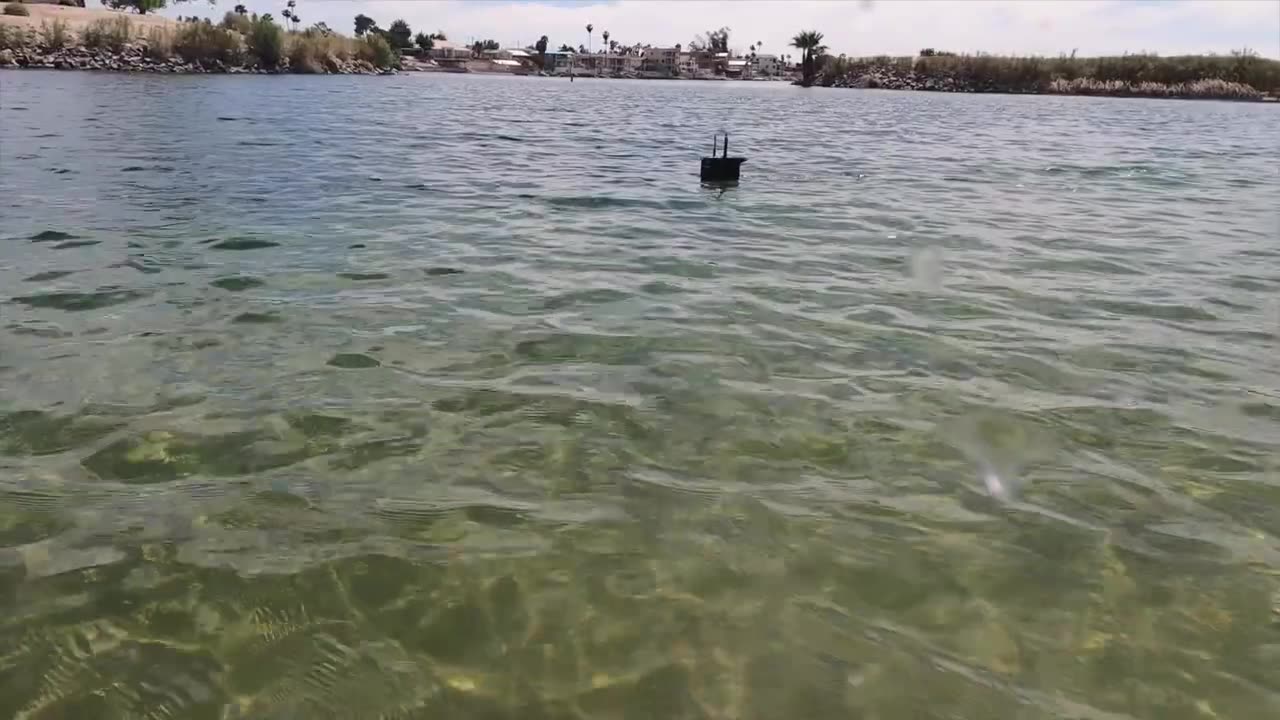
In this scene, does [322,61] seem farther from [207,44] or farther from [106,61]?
[106,61]

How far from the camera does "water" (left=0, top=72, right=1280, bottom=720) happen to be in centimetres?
343

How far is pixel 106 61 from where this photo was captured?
206 ft

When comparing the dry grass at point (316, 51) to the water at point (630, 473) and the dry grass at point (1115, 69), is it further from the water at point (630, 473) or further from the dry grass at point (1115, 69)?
the water at point (630, 473)

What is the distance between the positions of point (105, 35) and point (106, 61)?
2.96 meters

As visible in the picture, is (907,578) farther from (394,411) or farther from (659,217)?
(659,217)

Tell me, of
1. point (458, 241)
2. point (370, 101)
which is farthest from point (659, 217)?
point (370, 101)

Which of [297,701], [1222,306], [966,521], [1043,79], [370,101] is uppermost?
[1043,79]

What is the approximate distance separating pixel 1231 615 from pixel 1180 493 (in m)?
1.16

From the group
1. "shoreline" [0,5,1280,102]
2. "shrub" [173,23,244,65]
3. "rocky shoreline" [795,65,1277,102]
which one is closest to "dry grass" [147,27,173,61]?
"shoreline" [0,5,1280,102]

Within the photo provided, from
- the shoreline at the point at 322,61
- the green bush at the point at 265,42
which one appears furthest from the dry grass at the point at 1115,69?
the green bush at the point at 265,42

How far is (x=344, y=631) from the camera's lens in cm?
360

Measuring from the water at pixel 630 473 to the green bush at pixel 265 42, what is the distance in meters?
73.1

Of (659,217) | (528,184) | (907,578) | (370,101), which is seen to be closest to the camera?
(907,578)

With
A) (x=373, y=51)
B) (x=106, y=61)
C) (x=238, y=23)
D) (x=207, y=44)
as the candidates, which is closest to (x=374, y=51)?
(x=373, y=51)
